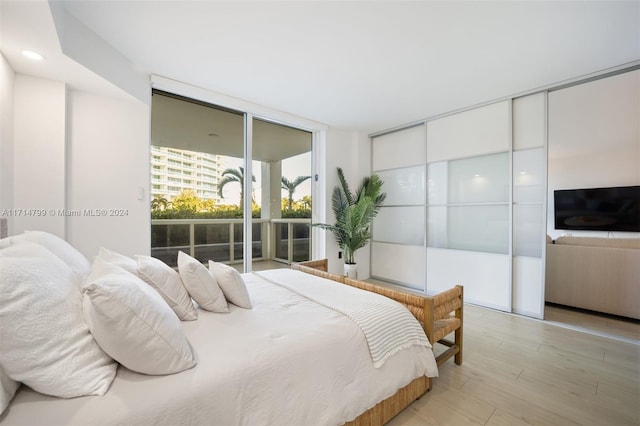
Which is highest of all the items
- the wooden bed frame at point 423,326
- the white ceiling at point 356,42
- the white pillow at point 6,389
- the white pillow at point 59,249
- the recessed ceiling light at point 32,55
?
the white ceiling at point 356,42

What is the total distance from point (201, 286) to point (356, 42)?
2.09 m

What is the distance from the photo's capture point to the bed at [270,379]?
2.67 ft

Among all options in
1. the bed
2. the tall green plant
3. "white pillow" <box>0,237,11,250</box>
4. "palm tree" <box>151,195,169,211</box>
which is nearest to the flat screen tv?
the tall green plant

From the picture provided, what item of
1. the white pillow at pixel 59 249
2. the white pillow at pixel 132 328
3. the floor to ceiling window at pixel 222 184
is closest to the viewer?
the white pillow at pixel 132 328

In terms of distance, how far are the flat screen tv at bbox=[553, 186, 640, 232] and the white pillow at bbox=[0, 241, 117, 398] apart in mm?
4992

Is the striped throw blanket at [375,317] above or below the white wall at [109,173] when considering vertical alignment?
below

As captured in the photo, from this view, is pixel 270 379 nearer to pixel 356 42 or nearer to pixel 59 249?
pixel 59 249

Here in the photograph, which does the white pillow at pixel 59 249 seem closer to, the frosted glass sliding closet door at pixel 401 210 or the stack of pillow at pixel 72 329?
the stack of pillow at pixel 72 329

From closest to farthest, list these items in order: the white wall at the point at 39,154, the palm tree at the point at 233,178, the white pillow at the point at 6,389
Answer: the white pillow at the point at 6,389 → the white wall at the point at 39,154 → the palm tree at the point at 233,178

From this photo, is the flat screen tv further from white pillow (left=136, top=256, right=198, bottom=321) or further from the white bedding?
white pillow (left=136, top=256, right=198, bottom=321)

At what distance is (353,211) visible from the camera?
3861 mm

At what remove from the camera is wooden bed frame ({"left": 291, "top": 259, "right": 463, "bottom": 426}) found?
140cm

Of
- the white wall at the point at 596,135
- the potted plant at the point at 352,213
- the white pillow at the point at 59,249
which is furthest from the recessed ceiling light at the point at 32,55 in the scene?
the white wall at the point at 596,135

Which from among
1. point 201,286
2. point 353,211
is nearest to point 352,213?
point 353,211
